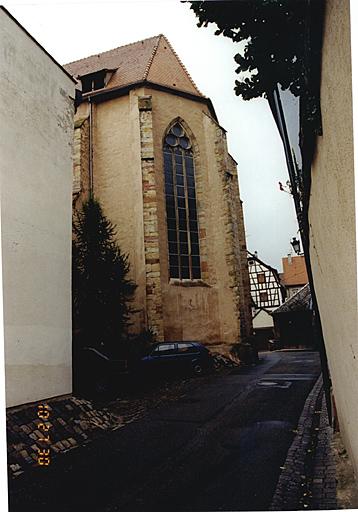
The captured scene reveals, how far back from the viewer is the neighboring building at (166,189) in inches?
241

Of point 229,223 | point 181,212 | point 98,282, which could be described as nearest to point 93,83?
point 181,212

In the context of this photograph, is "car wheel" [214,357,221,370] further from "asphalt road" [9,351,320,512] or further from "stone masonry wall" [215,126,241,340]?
"stone masonry wall" [215,126,241,340]

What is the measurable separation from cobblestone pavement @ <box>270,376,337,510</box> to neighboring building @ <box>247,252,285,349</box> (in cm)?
183

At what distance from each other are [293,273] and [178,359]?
1.49 m

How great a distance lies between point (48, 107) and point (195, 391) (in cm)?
276

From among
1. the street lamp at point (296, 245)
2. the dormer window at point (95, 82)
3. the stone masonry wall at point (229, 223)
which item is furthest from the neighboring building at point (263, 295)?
the dormer window at point (95, 82)

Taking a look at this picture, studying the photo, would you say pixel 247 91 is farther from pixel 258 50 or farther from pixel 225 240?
pixel 225 240

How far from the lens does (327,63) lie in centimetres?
166

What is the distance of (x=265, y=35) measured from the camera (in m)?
1.98

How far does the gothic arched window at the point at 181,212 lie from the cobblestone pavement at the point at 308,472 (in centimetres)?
331

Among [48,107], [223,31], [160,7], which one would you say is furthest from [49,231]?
[223,31]

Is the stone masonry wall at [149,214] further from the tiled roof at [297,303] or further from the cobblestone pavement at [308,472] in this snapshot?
the cobblestone pavement at [308,472]

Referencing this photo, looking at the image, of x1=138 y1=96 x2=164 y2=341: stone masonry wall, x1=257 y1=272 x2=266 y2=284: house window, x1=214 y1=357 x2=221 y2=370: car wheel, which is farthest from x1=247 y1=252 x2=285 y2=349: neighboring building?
x1=138 y1=96 x2=164 y2=341: stone masonry wall

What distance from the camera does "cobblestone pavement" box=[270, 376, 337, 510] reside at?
230cm
